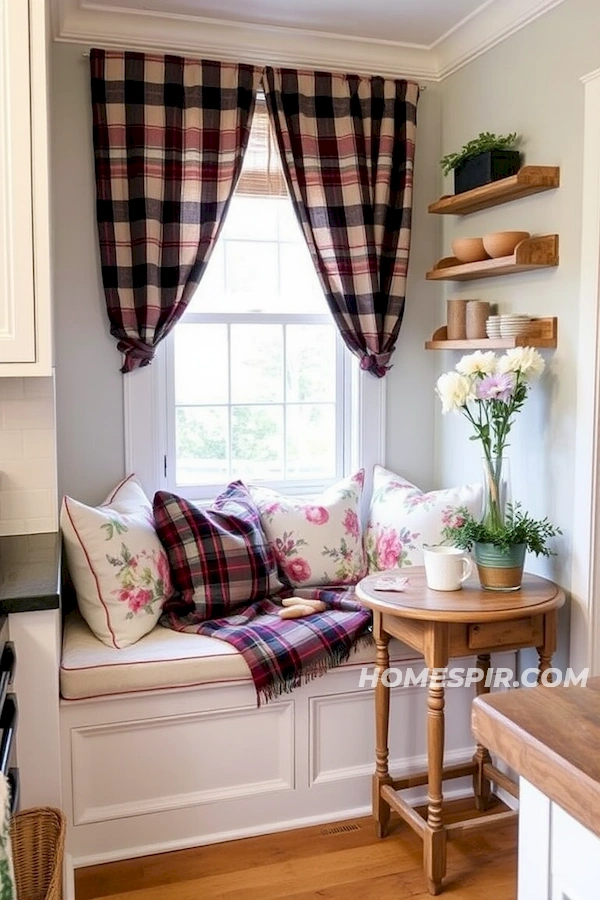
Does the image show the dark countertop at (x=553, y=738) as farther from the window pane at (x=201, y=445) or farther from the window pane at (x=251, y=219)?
the window pane at (x=251, y=219)

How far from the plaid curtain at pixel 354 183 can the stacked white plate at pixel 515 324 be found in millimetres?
669

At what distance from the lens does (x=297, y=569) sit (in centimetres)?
308

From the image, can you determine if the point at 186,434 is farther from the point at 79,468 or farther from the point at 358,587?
the point at 358,587

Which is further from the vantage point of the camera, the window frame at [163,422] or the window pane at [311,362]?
the window pane at [311,362]

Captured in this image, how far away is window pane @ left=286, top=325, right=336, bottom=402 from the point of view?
3389 mm

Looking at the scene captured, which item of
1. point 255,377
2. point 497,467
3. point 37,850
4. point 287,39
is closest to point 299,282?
point 255,377

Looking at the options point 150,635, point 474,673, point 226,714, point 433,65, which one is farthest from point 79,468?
point 433,65

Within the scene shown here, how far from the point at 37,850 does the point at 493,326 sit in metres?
1.96

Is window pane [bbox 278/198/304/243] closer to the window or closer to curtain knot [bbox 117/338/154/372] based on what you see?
the window

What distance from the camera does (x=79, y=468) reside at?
309 centimetres

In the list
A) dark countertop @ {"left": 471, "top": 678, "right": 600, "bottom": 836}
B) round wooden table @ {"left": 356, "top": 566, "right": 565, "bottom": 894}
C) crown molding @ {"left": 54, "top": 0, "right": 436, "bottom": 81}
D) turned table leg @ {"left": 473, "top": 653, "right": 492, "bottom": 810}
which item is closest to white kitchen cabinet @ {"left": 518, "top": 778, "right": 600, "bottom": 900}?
dark countertop @ {"left": 471, "top": 678, "right": 600, "bottom": 836}

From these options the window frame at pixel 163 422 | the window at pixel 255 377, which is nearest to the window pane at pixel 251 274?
the window at pixel 255 377

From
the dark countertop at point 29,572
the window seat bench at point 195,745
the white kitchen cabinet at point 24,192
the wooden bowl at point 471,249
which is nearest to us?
the dark countertop at point 29,572

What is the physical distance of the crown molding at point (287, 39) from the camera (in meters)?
2.89
